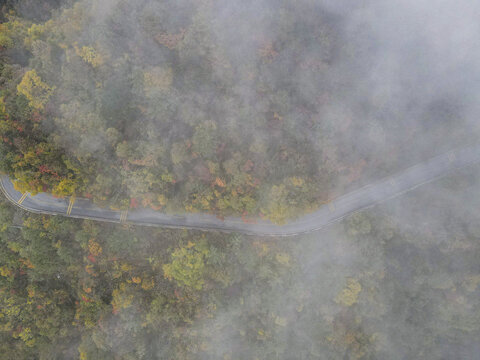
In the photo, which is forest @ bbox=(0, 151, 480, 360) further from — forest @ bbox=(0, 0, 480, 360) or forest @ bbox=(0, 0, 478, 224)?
forest @ bbox=(0, 0, 478, 224)

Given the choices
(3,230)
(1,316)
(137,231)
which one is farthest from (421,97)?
(1,316)

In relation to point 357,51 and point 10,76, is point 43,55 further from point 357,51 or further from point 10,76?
point 357,51

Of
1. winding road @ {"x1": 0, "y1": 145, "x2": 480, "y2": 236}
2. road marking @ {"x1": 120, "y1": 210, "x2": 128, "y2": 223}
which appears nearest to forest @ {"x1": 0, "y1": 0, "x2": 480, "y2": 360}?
road marking @ {"x1": 120, "y1": 210, "x2": 128, "y2": 223}

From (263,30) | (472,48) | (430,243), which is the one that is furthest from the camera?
(430,243)

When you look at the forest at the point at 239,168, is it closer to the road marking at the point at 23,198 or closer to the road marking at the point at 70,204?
the road marking at the point at 23,198

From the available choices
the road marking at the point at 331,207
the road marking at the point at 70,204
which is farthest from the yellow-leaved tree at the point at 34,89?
the road marking at the point at 331,207

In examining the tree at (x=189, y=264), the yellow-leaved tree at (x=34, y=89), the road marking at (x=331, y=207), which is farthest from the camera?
the road marking at (x=331, y=207)

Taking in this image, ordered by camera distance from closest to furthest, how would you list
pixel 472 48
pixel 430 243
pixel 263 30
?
1. pixel 263 30
2. pixel 472 48
3. pixel 430 243

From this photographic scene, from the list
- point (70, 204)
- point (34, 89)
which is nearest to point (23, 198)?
point (70, 204)
